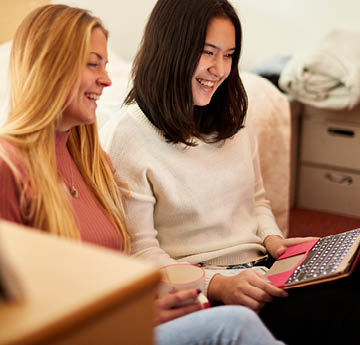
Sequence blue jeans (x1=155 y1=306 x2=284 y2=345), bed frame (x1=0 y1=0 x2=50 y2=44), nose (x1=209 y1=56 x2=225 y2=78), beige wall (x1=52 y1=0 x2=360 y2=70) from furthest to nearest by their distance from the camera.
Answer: beige wall (x1=52 y1=0 x2=360 y2=70)
bed frame (x1=0 y1=0 x2=50 y2=44)
nose (x1=209 y1=56 x2=225 y2=78)
blue jeans (x1=155 y1=306 x2=284 y2=345)

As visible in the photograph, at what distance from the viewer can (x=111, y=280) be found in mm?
574

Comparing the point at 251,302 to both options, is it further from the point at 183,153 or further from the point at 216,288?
the point at 183,153

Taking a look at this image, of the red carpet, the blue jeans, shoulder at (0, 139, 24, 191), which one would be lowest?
the red carpet

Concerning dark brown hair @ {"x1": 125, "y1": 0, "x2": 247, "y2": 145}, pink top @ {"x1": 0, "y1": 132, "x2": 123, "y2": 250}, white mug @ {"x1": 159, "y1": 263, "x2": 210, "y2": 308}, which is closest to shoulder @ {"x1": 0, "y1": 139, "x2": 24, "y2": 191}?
pink top @ {"x1": 0, "y1": 132, "x2": 123, "y2": 250}

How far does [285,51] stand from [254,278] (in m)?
1.93

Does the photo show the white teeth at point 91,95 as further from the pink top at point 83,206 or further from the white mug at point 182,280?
the white mug at point 182,280

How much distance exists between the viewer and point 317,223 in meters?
2.50

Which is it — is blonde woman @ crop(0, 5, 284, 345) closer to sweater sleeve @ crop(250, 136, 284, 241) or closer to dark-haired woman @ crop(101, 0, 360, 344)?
dark-haired woman @ crop(101, 0, 360, 344)

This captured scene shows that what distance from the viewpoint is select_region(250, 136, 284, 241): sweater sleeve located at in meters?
1.47

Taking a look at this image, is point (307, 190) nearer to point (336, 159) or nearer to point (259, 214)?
point (336, 159)

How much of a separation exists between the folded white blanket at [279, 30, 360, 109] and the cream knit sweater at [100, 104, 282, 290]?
107cm

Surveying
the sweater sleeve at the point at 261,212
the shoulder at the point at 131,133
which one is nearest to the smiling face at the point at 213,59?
the shoulder at the point at 131,133

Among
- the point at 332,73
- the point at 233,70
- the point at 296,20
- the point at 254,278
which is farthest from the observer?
the point at 296,20

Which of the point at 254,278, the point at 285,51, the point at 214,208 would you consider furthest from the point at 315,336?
the point at 285,51
